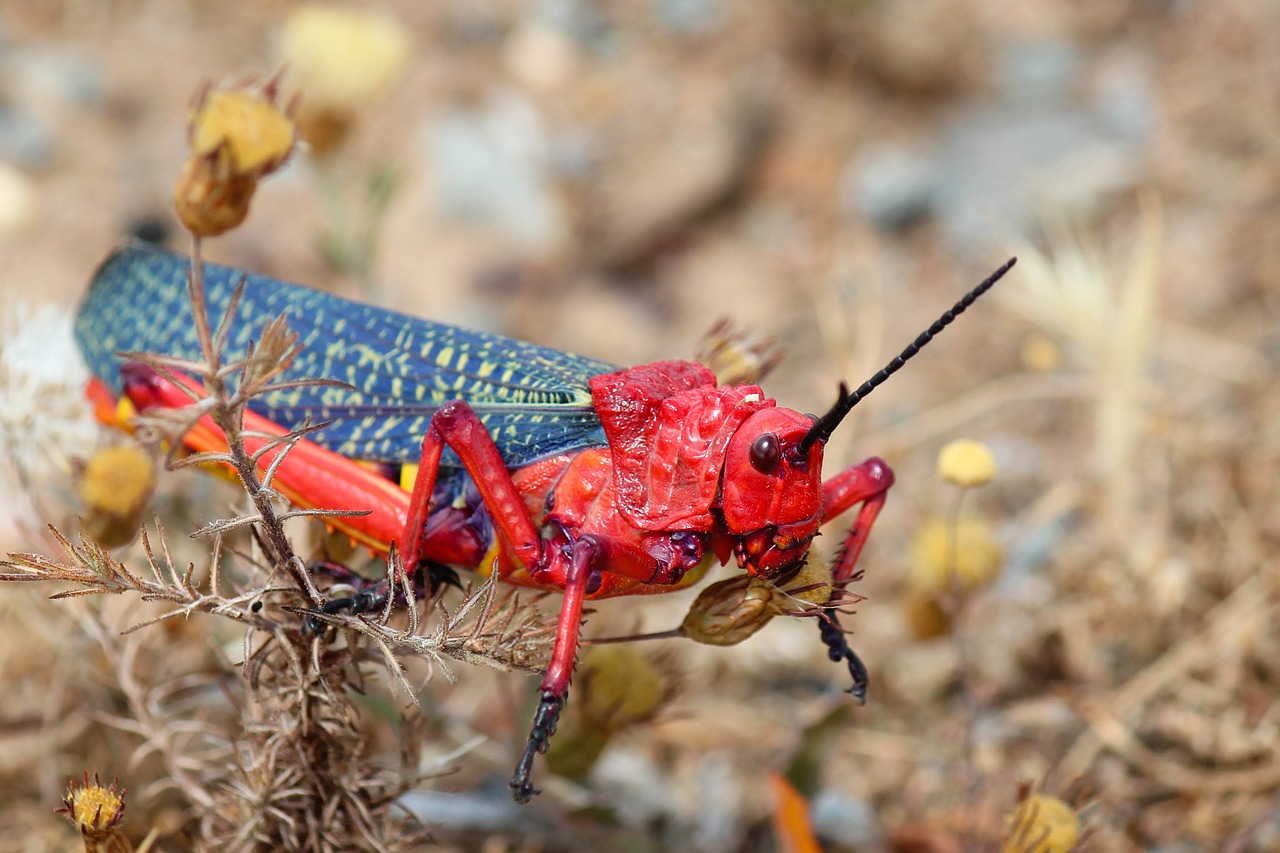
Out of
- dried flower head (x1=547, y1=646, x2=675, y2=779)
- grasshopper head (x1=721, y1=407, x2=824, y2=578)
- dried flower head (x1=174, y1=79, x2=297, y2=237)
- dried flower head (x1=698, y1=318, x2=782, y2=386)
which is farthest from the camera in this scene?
dried flower head (x1=698, y1=318, x2=782, y2=386)

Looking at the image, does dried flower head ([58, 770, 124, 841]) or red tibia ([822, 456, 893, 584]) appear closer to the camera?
dried flower head ([58, 770, 124, 841])

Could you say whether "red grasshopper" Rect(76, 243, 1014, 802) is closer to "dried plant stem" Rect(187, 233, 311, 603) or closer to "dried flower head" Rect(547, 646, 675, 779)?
"dried plant stem" Rect(187, 233, 311, 603)

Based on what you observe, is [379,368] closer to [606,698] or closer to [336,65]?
[606,698]

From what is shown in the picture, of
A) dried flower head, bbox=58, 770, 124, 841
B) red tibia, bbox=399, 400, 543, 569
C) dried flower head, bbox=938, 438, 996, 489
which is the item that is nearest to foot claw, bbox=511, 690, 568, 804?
red tibia, bbox=399, 400, 543, 569

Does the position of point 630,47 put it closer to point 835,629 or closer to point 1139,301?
point 1139,301

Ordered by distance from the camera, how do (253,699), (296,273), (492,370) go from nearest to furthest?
(253,699), (492,370), (296,273)

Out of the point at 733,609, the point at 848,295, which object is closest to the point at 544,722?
the point at 733,609

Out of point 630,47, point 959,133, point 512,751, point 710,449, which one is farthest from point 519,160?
point 710,449
